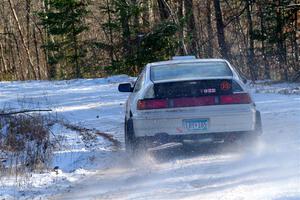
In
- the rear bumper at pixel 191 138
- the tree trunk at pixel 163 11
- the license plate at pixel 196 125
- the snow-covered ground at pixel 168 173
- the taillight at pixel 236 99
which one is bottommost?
the snow-covered ground at pixel 168 173

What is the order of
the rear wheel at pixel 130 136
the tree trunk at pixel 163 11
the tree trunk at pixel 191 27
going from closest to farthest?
1. the rear wheel at pixel 130 136
2. the tree trunk at pixel 191 27
3. the tree trunk at pixel 163 11

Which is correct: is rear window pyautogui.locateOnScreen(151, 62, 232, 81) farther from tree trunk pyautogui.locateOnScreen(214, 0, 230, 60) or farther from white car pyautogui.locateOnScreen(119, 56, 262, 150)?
tree trunk pyautogui.locateOnScreen(214, 0, 230, 60)

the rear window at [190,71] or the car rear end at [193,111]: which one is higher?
the rear window at [190,71]

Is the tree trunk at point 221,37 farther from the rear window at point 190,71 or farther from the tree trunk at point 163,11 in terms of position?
the rear window at point 190,71

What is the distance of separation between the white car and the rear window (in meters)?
0.15

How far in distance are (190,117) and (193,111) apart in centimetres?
10

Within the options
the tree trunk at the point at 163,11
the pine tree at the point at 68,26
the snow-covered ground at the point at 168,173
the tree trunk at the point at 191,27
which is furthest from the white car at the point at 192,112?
the pine tree at the point at 68,26

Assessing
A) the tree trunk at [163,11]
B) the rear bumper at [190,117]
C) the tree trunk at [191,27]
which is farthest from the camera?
the tree trunk at [163,11]

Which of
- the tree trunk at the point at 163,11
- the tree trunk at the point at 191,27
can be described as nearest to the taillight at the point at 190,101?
the tree trunk at the point at 191,27

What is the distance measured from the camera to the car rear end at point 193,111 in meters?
8.23

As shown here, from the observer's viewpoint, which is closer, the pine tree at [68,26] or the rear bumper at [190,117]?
the rear bumper at [190,117]

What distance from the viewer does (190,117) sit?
26.9 ft

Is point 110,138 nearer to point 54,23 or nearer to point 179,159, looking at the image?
point 179,159

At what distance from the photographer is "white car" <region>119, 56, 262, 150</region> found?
8227 mm
